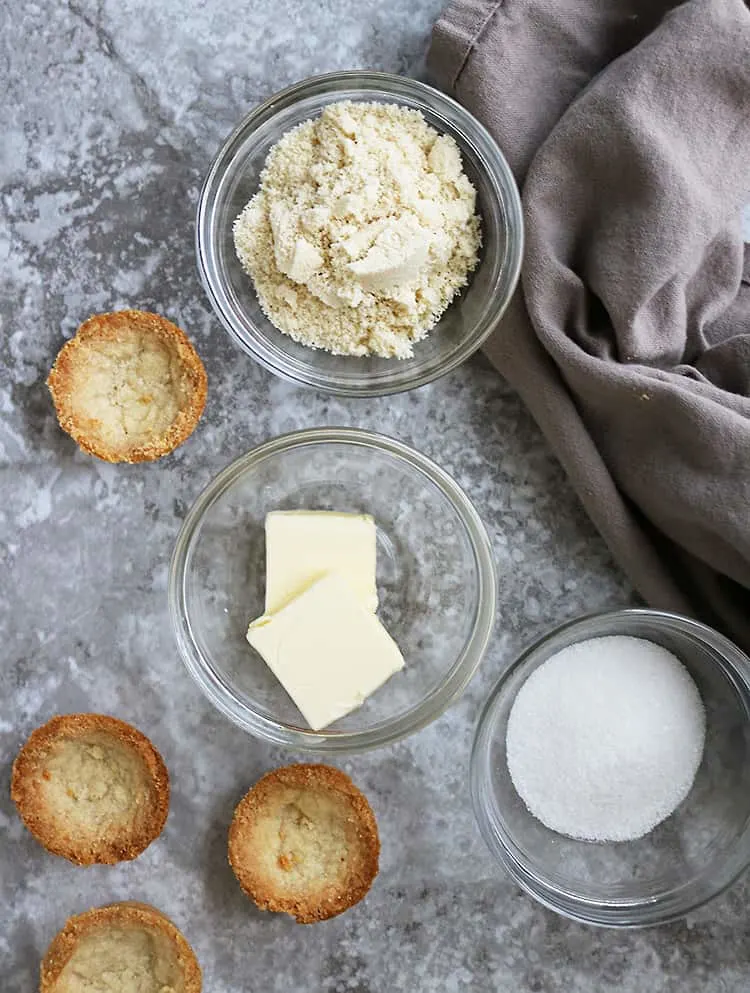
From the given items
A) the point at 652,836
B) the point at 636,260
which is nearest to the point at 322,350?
the point at 636,260

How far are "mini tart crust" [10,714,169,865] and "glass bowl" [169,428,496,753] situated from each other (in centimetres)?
15

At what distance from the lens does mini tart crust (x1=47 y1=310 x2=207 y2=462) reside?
4.10ft

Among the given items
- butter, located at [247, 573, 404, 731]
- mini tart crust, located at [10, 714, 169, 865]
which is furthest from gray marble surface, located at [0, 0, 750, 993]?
butter, located at [247, 573, 404, 731]

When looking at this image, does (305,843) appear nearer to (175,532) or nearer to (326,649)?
(326,649)

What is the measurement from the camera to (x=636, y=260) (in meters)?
1.19

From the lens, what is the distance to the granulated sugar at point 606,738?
48.1 inches

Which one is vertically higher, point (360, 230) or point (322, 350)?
point (360, 230)

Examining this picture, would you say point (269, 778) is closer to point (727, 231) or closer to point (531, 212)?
point (531, 212)

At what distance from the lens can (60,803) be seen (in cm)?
129

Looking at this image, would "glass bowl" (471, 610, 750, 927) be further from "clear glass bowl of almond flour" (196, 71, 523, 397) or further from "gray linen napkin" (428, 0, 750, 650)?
"clear glass bowl of almond flour" (196, 71, 523, 397)

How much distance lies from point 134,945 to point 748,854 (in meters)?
0.81

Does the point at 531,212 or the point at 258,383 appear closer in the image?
the point at 531,212

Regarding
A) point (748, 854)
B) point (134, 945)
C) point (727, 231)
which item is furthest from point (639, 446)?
point (134, 945)

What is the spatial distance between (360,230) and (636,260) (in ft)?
1.13
